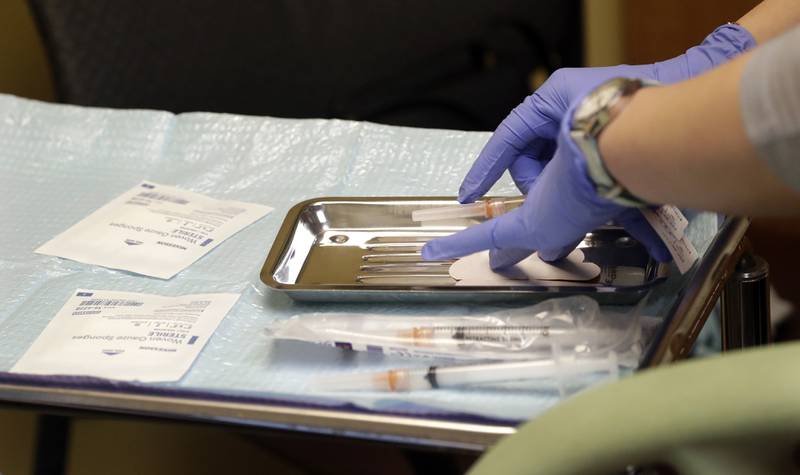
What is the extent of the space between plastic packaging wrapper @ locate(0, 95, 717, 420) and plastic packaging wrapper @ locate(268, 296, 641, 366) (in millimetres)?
17

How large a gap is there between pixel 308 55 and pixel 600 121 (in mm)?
1256

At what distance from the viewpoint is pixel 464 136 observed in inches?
44.9

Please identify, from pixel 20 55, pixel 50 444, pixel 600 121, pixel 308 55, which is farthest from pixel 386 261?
pixel 20 55

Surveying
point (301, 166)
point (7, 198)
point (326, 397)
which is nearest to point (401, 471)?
point (301, 166)

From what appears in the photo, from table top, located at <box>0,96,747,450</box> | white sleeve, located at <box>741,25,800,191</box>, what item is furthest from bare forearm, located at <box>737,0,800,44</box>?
white sleeve, located at <box>741,25,800,191</box>

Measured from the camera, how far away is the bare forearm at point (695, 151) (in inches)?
23.2

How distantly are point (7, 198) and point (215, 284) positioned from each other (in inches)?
13.8

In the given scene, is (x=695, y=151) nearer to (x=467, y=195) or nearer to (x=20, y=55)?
(x=467, y=195)

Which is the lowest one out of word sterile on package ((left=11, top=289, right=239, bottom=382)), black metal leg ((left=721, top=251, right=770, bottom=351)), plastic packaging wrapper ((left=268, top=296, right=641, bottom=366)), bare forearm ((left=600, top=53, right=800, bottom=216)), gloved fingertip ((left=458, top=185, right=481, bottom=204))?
black metal leg ((left=721, top=251, right=770, bottom=351))

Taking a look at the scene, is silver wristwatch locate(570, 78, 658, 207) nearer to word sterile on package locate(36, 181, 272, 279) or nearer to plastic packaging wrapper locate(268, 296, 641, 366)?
plastic packaging wrapper locate(268, 296, 641, 366)

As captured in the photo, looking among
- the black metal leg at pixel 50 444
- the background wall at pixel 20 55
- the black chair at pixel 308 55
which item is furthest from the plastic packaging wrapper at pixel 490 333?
the background wall at pixel 20 55

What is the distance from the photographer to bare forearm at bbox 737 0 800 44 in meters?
0.94

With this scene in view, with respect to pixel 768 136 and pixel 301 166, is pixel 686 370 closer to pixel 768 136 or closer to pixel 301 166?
pixel 768 136

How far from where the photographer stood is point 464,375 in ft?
2.46
